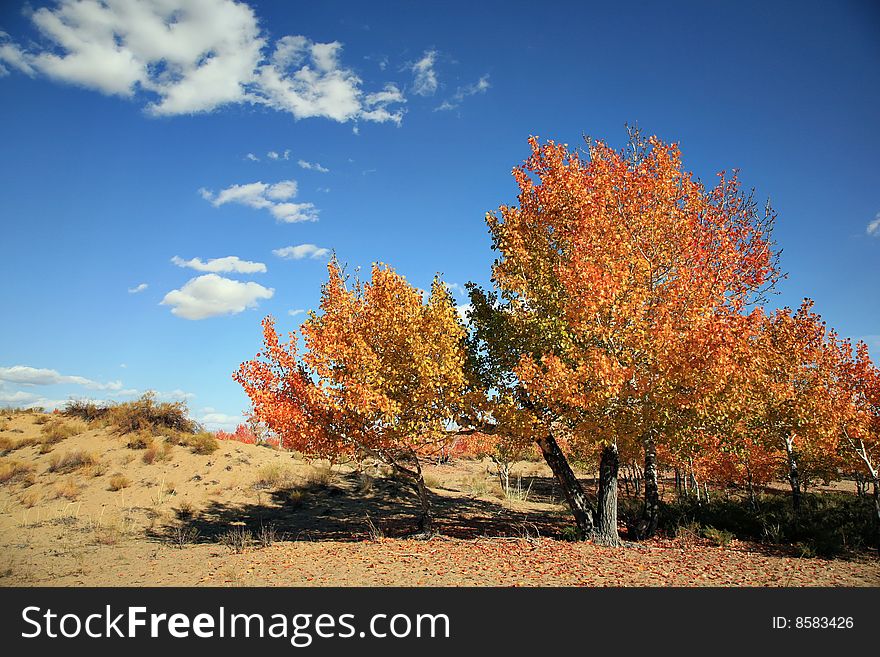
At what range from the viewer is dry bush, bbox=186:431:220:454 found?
2966 centimetres

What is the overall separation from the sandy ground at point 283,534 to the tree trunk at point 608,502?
567mm

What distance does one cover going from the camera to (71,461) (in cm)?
2611

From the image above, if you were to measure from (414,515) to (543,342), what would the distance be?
13.6 metres

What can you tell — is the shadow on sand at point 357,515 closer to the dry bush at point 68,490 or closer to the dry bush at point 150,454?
the dry bush at point 68,490

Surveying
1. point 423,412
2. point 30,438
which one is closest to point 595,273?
point 423,412

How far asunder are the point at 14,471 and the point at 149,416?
7985 millimetres

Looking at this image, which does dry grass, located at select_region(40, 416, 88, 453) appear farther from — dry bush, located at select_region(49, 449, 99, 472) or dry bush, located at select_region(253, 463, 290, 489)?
dry bush, located at select_region(253, 463, 290, 489)

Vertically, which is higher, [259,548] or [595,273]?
[595,273]

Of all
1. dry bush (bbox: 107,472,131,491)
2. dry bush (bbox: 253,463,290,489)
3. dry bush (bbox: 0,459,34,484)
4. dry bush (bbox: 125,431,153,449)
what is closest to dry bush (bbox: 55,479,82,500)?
dry bush (bbox: 107,472,131,491)

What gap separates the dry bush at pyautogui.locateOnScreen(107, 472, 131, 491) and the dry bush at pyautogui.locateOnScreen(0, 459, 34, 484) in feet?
14.2

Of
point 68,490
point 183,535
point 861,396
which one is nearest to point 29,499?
point 68,490
